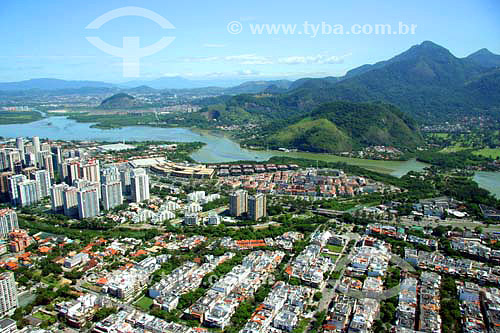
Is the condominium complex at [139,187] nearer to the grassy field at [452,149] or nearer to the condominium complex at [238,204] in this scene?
the condominium complex at [238,204]

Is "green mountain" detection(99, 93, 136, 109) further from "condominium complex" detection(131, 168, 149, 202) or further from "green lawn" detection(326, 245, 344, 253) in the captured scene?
"green lawn" detection(326, 245, 344, 253)

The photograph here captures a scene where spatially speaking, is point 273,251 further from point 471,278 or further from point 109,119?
point 109,119

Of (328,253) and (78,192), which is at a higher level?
(78,192)

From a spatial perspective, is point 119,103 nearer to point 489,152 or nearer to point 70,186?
point 70,186

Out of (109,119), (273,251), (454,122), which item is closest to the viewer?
(273,251)

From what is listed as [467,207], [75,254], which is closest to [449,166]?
[467,207]

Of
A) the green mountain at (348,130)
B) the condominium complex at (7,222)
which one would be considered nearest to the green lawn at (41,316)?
the condominium complex at (7,222)

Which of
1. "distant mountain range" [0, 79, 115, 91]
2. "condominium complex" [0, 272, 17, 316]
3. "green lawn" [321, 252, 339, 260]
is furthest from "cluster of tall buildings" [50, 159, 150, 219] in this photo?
"distant mountain range" [0, 79, 115, 91]
